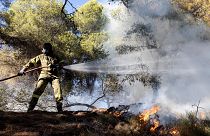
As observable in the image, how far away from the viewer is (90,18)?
25797 mm

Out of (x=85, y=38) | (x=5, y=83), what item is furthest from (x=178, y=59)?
(x=5, y=83)

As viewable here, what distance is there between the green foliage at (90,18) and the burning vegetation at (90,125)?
1667cm

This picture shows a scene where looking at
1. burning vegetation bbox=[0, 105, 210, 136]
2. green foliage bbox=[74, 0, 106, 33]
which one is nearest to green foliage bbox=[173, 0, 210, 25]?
green foliage bbox=[74, 0, 106, 33]

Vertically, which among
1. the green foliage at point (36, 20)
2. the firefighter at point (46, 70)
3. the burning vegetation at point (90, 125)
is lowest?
the burning vegetation at point (90, 125)

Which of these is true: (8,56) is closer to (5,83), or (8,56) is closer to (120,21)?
(5,83)

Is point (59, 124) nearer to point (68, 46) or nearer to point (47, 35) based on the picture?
point (68, 46)

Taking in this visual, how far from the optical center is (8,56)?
74.0ft

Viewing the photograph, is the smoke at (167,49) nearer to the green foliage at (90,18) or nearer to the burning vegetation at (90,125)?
the green foliage at (90,18)

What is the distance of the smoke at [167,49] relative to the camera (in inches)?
728

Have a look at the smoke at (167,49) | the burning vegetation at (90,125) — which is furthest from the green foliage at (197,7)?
the burning vegetation at (90,125)

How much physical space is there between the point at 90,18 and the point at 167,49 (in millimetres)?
5100

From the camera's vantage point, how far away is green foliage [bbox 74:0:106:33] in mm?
25172

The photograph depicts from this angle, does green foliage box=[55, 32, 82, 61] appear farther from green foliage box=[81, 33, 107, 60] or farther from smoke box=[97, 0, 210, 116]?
smoke box=[97, 0, 210, 116]

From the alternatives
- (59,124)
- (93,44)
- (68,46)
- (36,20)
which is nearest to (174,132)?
(59,124)
